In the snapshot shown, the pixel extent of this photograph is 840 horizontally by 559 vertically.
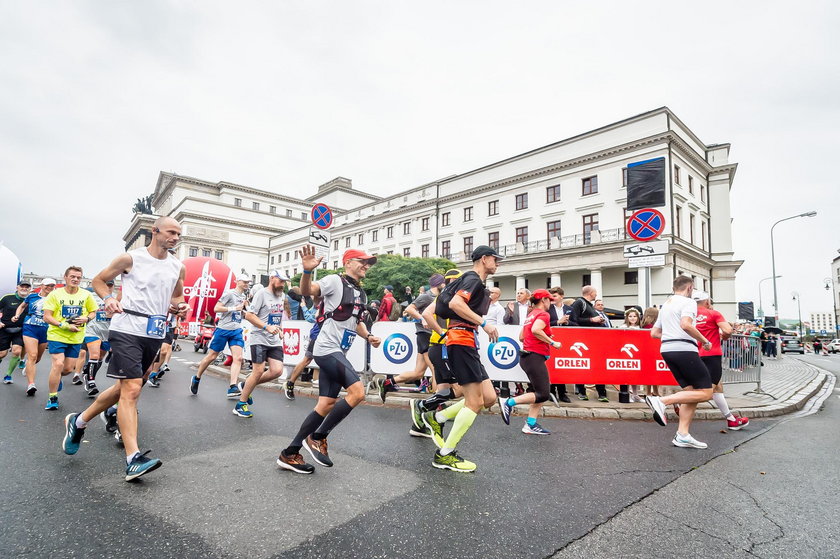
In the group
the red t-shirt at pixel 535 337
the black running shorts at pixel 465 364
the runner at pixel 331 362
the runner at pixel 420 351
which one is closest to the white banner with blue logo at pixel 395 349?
the runner at pixel 420 351

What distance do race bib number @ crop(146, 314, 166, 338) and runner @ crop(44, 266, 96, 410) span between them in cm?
377

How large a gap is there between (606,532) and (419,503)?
1.22 meters

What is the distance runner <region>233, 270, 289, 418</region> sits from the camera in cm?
618

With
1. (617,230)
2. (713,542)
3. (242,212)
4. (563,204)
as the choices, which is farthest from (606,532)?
(242,212)

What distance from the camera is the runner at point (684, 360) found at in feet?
16.6

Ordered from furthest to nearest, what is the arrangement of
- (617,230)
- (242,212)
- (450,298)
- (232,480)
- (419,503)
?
(242,212) → (617,230) → (450,298) → (232,480) → (419,503)

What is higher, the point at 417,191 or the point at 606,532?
the point at 417,191

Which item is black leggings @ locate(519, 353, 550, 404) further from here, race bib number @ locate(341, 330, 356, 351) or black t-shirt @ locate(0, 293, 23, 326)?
black t-shirt @ locate(0, 293, 23, 326)

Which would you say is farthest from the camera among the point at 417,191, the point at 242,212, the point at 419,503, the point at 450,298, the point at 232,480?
the point at 242,212

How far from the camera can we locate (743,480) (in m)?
3.78

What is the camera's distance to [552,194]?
41.7 meters

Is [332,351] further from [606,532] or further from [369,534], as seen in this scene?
[606,532]

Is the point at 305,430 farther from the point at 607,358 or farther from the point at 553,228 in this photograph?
the point at 553,228

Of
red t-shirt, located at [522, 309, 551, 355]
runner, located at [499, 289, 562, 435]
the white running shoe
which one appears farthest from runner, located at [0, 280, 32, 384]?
the white running shoe
